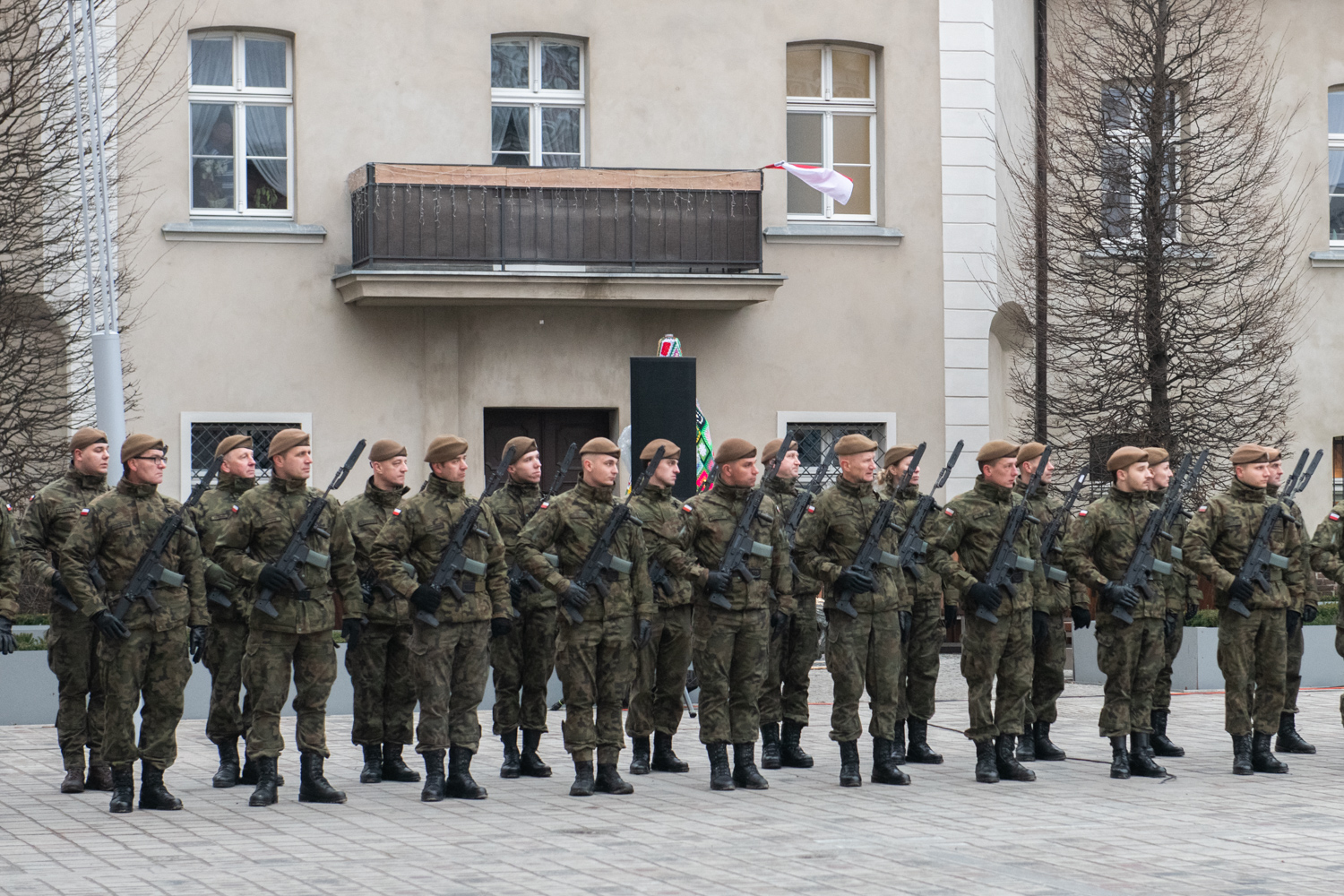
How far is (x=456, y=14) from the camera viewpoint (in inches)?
852

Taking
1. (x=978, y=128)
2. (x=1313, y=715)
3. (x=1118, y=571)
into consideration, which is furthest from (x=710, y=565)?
(x=978, y=128)

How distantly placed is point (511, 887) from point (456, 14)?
1504 cm

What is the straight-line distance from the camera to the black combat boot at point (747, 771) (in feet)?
36.9

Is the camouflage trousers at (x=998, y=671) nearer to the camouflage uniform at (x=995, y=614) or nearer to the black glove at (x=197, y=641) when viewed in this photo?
the camouflage uniform at (x=995, y=614)

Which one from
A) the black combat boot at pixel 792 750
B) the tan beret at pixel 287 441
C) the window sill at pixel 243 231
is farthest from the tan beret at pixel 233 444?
the window sill at pixel 243 231

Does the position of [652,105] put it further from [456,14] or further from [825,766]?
[825,766]

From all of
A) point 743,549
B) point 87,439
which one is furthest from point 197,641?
point 743,549

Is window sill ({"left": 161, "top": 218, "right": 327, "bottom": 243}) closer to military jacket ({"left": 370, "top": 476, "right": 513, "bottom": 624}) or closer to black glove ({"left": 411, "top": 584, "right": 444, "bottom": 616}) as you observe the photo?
military jacket ({"left": 370, "top": 476, "right": 513, "bottom": 624})

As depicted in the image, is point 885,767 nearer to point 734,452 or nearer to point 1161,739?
point 734,452

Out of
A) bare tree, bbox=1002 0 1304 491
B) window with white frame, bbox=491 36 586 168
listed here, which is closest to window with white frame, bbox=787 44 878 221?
bare tree, bbox=1002 0 1304 491

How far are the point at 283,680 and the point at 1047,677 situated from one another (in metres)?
4.94

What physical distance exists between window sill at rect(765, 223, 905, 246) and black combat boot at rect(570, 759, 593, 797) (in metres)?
12.0

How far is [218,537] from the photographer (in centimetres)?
1148

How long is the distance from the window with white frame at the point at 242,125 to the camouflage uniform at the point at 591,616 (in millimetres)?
11429
